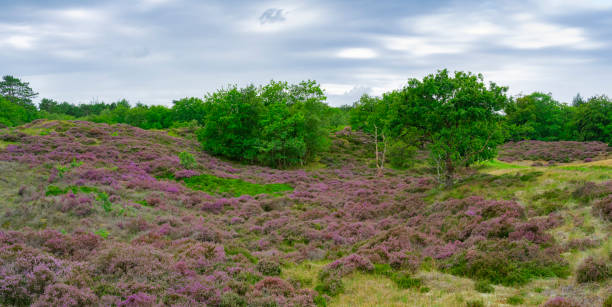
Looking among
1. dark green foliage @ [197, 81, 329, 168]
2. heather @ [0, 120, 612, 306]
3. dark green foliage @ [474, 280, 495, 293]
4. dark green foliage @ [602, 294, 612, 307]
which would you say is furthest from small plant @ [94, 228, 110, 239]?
dark green foliage @ [197, 81, 329, 168]

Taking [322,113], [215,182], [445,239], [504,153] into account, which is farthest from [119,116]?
[445,239]

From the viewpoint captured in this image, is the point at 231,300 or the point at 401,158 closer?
the point at 231,300

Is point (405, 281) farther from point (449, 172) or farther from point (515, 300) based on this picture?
point (449, 172)

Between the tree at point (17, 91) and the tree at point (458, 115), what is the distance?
355 ft

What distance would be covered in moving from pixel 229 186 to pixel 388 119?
14811mm

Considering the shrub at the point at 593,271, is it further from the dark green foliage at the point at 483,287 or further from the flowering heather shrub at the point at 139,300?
the flowering heather shrub at the point at 139,300

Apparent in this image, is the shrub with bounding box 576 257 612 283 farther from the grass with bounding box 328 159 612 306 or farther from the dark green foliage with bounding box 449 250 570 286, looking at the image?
the dark green foliage with bounding box 449 250 570 286

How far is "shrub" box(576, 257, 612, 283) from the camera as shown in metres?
Result: 8.51

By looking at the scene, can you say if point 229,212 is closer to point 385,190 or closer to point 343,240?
point 343,240

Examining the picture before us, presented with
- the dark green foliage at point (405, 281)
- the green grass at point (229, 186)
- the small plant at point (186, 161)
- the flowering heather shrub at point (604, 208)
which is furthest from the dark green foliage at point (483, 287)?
the small plant at point (186, 161)

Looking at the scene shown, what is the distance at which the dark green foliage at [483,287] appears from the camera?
9275 millimetres

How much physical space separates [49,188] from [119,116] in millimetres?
89972

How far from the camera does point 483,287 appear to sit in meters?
9.41

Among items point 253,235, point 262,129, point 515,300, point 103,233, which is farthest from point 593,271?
point 262,129
